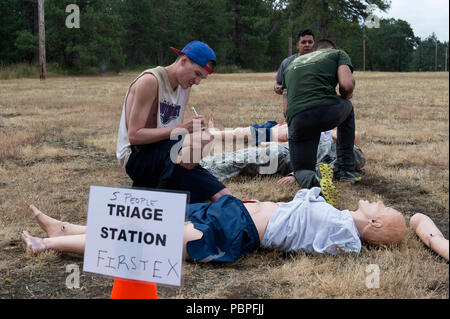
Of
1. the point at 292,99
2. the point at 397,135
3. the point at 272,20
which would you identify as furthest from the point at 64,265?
the point at 272,20

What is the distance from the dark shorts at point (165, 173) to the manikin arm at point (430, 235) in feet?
4.46

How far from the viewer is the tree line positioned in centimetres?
2772

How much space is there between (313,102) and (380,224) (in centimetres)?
156

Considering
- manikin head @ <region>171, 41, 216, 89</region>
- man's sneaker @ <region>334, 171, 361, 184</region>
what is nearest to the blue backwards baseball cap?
manikin head @ <region>171, 41, 216, 89</region>

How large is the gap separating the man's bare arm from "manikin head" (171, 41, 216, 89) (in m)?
1.35

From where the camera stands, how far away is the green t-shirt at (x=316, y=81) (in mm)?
4414

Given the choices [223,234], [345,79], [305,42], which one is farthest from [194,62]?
[305,42]

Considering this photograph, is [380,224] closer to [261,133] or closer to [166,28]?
[261,133]

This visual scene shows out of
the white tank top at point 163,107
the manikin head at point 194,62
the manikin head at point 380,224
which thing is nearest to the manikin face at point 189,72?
the manikin head at point 194,62

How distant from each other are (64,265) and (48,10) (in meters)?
28.6

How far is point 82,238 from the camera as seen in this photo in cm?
307

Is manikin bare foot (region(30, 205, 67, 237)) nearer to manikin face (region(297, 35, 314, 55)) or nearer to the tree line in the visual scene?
manikin face (region(297, 35, 314, 55))

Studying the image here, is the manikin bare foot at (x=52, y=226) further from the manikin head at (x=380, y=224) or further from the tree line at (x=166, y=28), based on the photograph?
the tree line at (x=166, y=28)

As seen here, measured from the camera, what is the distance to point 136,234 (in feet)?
7.09
